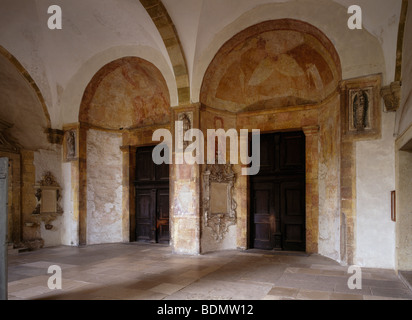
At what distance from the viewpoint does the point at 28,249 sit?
8.84 m

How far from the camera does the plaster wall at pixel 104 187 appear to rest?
33.0 feet

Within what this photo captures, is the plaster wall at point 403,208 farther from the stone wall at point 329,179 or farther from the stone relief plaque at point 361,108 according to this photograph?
the stone wall at point 329,179

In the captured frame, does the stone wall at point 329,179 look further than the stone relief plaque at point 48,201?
No

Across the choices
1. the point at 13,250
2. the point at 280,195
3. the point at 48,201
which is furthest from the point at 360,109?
the point at 13,250

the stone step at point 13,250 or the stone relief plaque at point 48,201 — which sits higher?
the stone relief plaque at point 48,201

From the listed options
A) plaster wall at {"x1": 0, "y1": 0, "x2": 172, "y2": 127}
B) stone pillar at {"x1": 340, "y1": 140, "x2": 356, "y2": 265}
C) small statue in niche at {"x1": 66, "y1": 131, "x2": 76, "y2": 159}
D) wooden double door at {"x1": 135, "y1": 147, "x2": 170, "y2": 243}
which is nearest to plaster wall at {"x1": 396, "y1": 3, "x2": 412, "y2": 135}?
stone pillar at {"x1": 340, "y1": 140, "x2": 356, "y2": 265}

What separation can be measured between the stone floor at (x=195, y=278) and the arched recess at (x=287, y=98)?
1132mm

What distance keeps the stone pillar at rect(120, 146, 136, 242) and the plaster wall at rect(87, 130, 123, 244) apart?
15cm

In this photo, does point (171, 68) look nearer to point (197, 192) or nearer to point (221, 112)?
point (221, 112)

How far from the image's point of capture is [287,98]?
28.4ft

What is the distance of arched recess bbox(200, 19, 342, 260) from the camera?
288 inches

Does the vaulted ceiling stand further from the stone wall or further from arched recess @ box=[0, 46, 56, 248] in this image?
the stone wall

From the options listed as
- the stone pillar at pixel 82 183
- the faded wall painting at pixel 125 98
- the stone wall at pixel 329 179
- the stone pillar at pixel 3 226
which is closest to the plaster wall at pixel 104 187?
the stone pillar at pixel 82 183

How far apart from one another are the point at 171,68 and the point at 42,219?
596 cm
